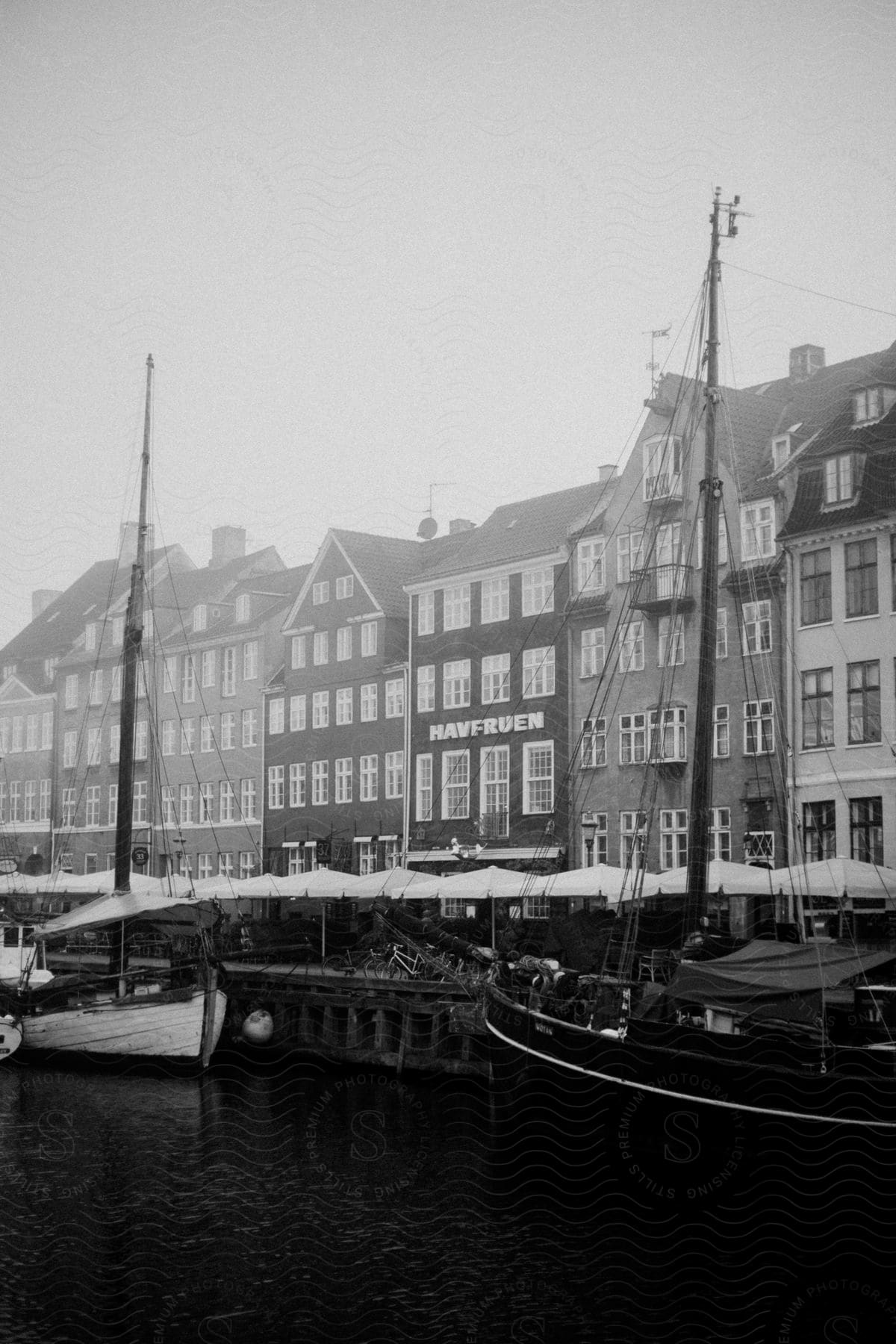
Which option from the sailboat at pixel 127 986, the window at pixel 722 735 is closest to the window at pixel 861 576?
the window at pixel 722 735

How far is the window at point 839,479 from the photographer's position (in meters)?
40.4

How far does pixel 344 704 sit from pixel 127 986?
22.1 meters

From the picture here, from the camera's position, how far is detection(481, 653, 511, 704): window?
2046 inches

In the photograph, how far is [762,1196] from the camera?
68.2ft

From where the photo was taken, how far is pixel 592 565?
49219mm

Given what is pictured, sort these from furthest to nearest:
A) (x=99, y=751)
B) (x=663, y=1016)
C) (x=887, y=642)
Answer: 1. (x=99, y=751)
2. (x=887, y=642)
3. (x=663, y=1016)

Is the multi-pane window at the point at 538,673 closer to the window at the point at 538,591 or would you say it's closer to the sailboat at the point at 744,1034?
the window at the point at 538,591

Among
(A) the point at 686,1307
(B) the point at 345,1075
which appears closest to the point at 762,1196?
(A) the point at 686,1307

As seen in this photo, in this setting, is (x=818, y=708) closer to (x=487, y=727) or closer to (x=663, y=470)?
(x=663, y=470)

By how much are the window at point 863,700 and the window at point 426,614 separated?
768 inches

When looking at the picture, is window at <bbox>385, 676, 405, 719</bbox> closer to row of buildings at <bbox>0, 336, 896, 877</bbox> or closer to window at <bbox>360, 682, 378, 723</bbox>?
row of buildings at <bbox>0, 336, 896, 877</bbox>

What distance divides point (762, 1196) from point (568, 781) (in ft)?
91.9

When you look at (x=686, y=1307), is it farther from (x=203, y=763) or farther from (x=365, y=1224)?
(x=203, y=763)

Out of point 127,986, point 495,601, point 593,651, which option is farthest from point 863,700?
point 127,986
